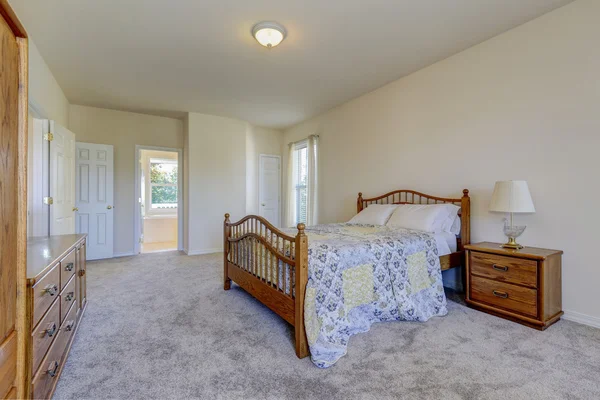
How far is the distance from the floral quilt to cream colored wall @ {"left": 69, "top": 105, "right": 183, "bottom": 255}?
430 cm

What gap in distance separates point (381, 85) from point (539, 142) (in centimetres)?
207

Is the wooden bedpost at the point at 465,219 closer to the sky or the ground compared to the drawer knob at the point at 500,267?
closer to the sky

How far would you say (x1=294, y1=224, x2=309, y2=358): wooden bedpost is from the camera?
1869mm

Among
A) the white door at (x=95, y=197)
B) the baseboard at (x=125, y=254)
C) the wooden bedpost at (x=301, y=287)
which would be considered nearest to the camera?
the wooden bedpost at (x=301, y=287)

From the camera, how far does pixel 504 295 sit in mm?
2418

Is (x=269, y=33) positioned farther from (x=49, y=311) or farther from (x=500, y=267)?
(x=500, y=267)

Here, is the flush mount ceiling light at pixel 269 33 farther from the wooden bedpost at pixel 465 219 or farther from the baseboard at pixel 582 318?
the baseboard at pixel 582 318

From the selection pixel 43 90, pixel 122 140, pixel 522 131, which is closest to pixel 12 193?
pixel 43 90

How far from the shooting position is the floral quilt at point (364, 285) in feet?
6.16

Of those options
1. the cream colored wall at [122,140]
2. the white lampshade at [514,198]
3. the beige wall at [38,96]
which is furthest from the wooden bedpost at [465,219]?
the cream colored wall at [122,140]

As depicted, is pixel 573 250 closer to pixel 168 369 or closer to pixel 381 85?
pixel 381 85

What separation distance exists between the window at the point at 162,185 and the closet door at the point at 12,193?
272 inches

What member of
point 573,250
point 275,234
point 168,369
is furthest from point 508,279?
point 168,369

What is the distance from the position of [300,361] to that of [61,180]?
377 cm
